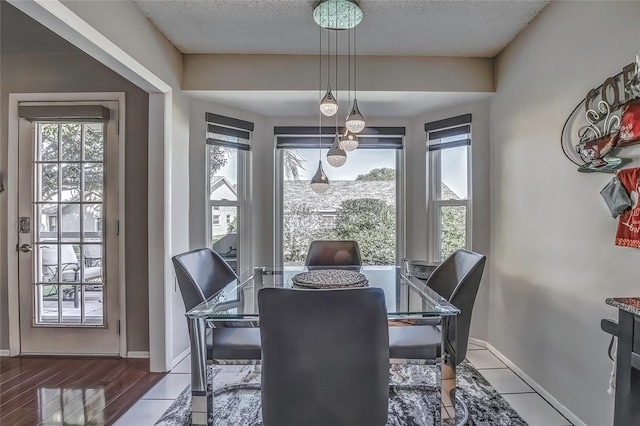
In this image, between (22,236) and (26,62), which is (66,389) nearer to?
(22,236)

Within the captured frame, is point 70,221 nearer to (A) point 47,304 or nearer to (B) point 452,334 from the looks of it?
(A) point 47,304

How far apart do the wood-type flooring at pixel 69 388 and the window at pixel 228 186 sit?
123 centimetres

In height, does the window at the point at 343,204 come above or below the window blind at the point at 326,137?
below

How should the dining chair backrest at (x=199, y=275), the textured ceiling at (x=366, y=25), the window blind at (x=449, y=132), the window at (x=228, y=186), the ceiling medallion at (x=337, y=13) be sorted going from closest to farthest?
the dining chair backrest at (x=199, y=275) → the ceiling medallion at (x=337, y=13) → the textured ceiling at (x=366, y=25) → the window blind at (x=449, y=132) → the window at (x=228, y=186)

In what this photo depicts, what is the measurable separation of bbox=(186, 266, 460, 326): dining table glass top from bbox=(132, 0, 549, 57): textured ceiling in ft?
6.12

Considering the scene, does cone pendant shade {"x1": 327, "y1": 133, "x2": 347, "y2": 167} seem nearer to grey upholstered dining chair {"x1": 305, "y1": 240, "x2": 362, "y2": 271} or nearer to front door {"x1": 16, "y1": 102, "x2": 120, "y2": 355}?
grey upholstered dining chair {"x1": 305, "y1": 240, "x2": 362, "y2": 271}

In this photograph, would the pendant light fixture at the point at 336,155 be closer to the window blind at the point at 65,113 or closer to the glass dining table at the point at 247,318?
the glass dining table at the point at 247,318

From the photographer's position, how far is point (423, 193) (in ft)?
11.5

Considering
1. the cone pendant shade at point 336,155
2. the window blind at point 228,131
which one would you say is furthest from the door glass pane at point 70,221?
the cone pendant shade at point 336,155

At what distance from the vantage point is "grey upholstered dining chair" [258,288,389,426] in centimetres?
120

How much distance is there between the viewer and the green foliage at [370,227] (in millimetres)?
3695

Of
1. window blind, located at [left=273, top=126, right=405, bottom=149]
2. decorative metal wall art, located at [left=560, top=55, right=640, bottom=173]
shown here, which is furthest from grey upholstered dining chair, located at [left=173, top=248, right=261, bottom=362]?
decorative metal wall art, located at [left=560, top=55, right=640, bottom=173]

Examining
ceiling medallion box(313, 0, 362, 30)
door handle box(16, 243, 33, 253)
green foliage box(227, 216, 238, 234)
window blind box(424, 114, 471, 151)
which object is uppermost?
ceiling medallion box(313, 0, 362, 30)

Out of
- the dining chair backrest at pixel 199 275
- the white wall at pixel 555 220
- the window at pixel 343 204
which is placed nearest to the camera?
the white wall at pixel 555 220
